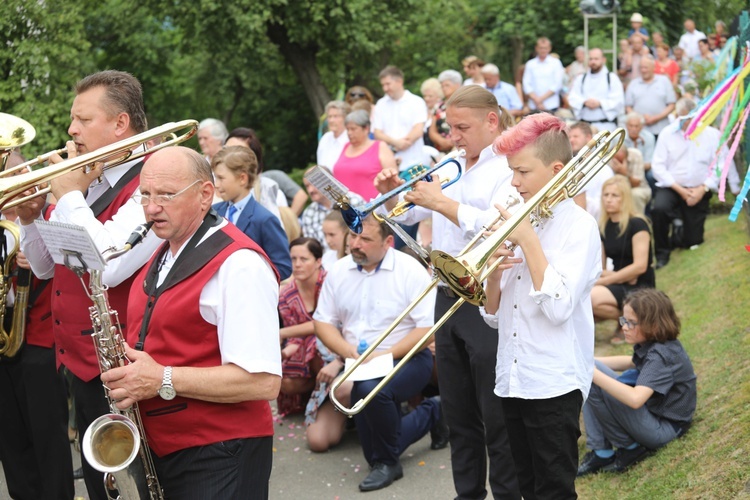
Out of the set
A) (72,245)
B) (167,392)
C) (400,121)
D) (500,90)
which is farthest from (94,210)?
(500,90)

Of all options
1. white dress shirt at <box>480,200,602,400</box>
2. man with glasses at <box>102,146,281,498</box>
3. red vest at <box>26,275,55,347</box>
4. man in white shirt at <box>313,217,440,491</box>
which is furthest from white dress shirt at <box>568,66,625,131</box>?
man with glasses at <box>102,146,281,498</box>

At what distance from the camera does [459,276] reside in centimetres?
362

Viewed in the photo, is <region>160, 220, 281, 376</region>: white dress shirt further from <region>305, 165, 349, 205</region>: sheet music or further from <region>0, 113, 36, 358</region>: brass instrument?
<region>0, 113, 36, 358</region>: brass instrument

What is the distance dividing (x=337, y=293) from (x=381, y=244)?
491 millimetres

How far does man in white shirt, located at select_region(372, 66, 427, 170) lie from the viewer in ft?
34.0

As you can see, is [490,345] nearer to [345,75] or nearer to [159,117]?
[345,75]

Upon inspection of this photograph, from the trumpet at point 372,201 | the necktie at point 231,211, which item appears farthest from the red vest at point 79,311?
the necktie at point 231,211

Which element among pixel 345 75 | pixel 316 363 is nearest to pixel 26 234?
pixel 316 363

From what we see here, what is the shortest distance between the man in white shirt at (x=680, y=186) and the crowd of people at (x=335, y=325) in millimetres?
2091

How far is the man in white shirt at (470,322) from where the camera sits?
4414mm

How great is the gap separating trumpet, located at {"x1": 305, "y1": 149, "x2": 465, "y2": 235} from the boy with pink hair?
2.22 feet

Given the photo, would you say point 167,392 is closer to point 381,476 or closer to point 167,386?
point 167,386

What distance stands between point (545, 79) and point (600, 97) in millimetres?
2047

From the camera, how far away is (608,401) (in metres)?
5.30
